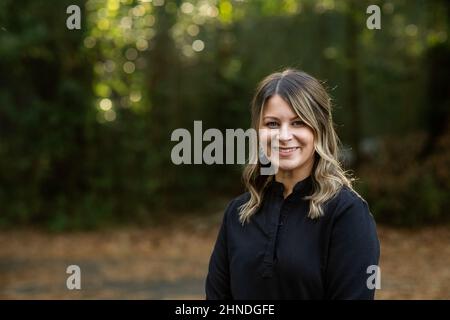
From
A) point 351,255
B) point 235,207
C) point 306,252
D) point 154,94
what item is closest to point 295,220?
point 306,252

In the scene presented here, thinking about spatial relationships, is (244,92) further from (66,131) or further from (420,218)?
(420,218)

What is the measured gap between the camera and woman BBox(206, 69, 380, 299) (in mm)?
2172

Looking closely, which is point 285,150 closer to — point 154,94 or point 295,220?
point 295,220

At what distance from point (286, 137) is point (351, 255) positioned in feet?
1.68

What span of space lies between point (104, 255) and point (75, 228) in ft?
7.51

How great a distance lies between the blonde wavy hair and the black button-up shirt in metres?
0.04

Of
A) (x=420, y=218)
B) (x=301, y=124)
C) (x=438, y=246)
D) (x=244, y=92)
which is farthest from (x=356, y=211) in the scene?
(x=244, y=92)

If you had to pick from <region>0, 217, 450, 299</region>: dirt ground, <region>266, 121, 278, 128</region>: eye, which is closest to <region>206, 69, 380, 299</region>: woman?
<region>266, 121, 278, 128</region>: eye

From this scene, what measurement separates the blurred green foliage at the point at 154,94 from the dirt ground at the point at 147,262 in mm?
814

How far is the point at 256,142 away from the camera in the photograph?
2.52 metres

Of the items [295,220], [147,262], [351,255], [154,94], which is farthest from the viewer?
[154,94]

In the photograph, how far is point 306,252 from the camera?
7.20ft

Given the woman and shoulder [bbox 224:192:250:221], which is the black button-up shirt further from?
shoulder [bbox 224:192:250:221]

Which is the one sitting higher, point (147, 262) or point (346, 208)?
point (346, 208)
